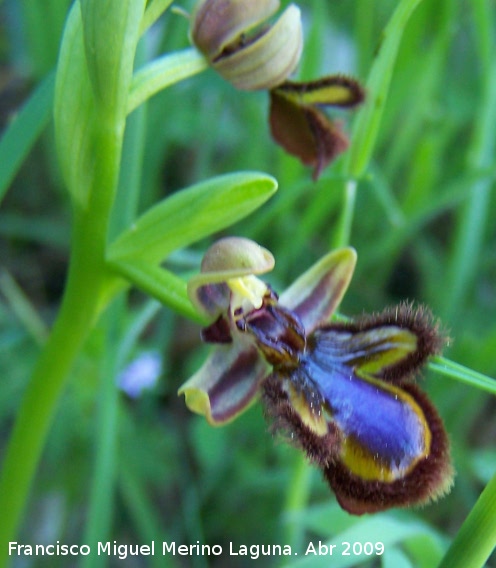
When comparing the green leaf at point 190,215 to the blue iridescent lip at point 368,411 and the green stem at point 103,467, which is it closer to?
the blue iridescent lip at point 368,411

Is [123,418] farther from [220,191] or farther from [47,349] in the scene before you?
[220,191]

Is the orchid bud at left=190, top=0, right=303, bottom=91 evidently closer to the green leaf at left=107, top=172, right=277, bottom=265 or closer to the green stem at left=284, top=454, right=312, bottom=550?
the green leaf at left=107, top=172, right=277, bottom=265

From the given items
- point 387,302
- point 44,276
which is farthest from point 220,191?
point 44,276

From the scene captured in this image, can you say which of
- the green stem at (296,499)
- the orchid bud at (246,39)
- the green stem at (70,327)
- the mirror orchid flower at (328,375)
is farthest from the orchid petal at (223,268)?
the green stem at (296,499)

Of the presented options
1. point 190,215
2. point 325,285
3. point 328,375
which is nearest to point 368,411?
point 328,375

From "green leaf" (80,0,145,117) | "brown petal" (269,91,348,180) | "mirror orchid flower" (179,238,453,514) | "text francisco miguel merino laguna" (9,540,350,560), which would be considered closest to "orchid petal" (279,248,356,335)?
"mirror orchid flower" (179,238,453,514)

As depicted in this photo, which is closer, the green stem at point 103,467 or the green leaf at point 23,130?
the green leaf at point 23,130
